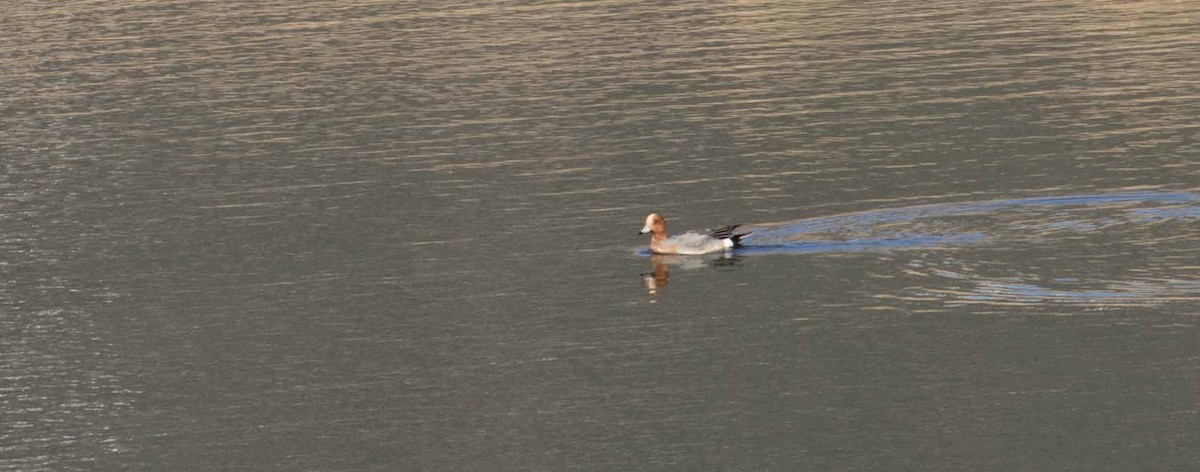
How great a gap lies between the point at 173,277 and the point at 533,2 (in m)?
47.7

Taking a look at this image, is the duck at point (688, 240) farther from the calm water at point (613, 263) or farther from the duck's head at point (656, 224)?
the calm water at point (613, 263)

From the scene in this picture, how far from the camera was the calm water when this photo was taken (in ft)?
75.8

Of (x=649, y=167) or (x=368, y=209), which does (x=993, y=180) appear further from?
(x=368, y=209)

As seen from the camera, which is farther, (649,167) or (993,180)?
(649,167)

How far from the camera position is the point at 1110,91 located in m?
49.1

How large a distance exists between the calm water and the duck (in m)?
0.26

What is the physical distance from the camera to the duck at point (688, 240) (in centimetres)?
3266

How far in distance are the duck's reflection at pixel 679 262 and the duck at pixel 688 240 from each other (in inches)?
4.1

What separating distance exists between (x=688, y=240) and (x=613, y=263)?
4.52 ft

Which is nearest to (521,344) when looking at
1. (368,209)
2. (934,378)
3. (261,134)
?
(934,378)

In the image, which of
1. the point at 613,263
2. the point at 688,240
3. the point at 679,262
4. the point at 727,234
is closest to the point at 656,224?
the point at 688,240

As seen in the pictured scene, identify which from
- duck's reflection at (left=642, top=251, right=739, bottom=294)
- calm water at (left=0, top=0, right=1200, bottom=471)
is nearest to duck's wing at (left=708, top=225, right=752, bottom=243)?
duck's reflection at (left=642, top=251, right=739, bottom=294)

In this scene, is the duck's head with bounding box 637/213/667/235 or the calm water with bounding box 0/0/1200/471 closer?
the calm water with bounding box 0/0/1200/471

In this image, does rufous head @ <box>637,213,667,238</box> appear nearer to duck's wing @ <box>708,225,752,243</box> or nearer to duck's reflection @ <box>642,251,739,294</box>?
duck's reflection @ <box>642,251,739,294</box>
